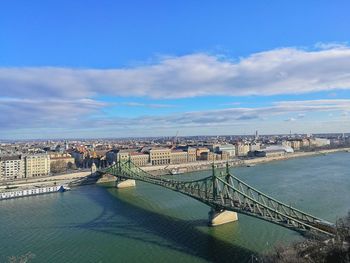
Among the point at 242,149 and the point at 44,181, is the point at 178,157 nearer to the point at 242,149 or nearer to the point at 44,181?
the point at 242,149

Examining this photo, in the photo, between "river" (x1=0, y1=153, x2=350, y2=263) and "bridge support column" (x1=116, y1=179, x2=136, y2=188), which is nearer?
"river" (x1=0, y1=153, x2=350, y2=263)

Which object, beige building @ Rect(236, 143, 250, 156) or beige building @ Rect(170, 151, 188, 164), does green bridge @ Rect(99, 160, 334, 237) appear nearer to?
beige building @ Rect(170, 151, 188, 164)

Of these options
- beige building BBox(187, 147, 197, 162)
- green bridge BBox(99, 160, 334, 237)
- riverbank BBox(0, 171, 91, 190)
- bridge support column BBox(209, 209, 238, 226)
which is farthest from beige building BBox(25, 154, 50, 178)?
bridge support column BBox(209, 209, 238, 226)

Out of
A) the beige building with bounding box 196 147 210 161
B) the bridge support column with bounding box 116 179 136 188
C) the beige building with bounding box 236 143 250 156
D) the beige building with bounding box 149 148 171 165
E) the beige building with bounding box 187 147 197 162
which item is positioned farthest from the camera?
the beige building with bounding box 236 143 250 156

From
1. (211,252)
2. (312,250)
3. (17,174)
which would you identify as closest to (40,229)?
(211,252)

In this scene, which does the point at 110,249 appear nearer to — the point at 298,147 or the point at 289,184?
the point at 289,184
